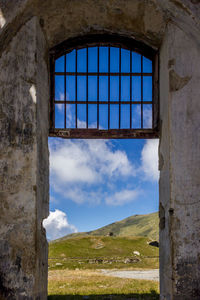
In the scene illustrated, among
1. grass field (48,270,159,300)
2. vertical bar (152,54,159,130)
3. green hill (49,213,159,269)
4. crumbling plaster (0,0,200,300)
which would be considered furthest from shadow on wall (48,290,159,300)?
green hill (49,213,159,269)

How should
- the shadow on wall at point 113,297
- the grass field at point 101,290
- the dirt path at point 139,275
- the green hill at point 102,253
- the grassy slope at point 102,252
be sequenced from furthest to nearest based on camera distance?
the grassy slope at point 102,252
the green hill at point 102,253
the dirt path at point 139,275
the grass field at point 101,290
the shadow on wall at point 113,297

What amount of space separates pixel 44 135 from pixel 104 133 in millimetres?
1090

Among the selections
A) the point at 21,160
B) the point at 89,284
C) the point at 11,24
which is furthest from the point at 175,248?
the point at 89,284

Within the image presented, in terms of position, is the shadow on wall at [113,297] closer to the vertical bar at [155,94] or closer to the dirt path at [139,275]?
the dirt path at [139,275]

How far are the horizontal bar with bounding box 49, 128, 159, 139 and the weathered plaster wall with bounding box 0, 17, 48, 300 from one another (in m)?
0.67

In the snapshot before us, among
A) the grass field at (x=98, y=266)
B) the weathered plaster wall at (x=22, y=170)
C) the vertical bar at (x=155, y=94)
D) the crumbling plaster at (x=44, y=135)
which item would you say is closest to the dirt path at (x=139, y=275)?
the grass field at (x=98, y=266)

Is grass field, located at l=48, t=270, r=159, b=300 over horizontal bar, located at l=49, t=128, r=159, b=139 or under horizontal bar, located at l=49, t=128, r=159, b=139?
under

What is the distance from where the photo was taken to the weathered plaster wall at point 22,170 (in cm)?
381

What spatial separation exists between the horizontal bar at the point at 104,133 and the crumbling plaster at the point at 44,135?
44 centimetres

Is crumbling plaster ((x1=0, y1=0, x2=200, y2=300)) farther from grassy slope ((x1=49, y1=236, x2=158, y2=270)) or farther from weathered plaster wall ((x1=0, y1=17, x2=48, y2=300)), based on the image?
grassy slope ((x1=49, y1=236, x2=158, y2=270))

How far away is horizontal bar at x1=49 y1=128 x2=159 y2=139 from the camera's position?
498 cm

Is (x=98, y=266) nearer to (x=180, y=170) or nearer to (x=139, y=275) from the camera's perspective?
(x=139, y=275)

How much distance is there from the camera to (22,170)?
400cm

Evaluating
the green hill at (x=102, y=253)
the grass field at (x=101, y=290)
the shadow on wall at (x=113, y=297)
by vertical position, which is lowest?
the green hill at (x=102, y=253)
